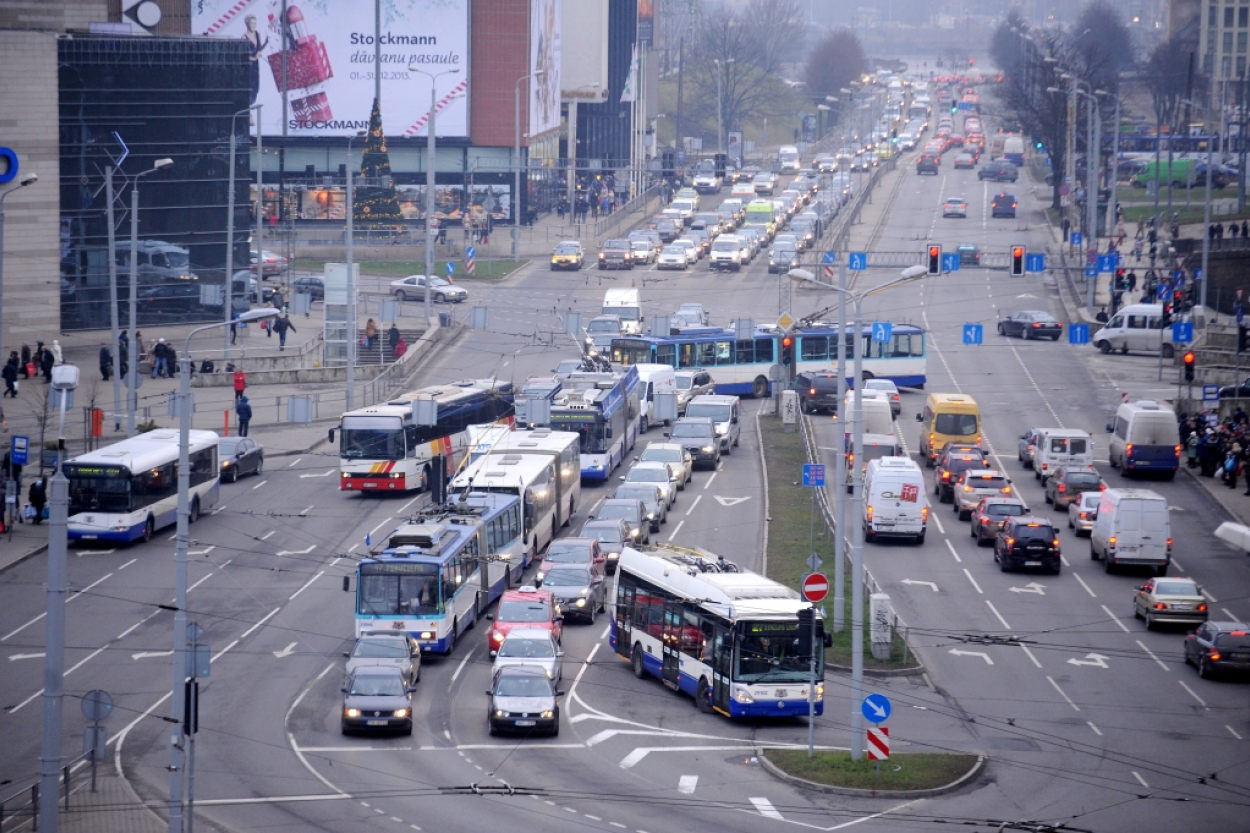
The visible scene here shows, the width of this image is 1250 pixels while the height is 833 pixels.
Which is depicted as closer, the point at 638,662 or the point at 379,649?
the point at 379,649

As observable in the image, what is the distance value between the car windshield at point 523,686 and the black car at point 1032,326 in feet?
171

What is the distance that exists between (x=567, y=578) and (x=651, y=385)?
987 inches

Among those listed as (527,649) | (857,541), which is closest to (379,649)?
(527,649)

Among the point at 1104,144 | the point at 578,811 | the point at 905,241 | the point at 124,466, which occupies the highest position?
the point at 1104,144

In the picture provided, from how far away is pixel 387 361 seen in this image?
72.2 m

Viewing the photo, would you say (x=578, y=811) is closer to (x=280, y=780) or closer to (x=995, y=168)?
(x=280, y=780)

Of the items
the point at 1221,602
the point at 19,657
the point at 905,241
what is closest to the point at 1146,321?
the point at 905,241

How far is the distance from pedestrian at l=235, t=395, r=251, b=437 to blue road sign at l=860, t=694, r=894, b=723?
108 feet

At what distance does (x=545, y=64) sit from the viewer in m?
119

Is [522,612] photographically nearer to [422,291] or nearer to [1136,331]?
[1136,331]

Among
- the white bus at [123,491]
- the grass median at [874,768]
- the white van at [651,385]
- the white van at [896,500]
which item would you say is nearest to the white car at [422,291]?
the white van at [651,385]

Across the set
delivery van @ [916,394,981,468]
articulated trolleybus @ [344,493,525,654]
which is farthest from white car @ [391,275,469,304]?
articulated trolleybus @ [344,493,525,654]

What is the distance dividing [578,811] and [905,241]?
78.5 m

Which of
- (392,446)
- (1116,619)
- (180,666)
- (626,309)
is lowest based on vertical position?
(1116,619)
